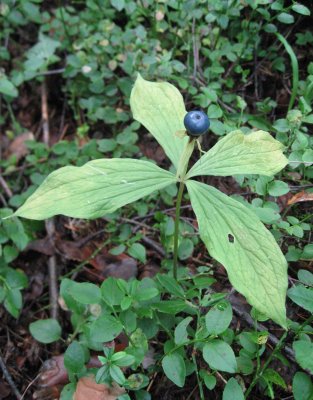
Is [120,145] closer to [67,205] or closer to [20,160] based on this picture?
[20,160]

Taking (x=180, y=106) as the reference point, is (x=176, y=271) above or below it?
below

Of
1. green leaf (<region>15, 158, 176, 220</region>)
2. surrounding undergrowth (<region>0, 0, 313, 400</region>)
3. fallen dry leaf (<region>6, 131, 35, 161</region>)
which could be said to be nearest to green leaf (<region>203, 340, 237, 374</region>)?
surrounding undergrowth (<region>0, 0, 313, 400</region>)

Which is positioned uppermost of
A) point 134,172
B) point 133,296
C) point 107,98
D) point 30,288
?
point 134,172

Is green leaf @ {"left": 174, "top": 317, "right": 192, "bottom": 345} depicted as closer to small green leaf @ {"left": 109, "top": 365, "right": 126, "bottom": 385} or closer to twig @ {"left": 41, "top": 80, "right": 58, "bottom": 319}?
small green leaf @ {"left": 109, "top": 365, "right": 126, "bottom": 385}

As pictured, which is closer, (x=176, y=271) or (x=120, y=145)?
(x=176, y=271)

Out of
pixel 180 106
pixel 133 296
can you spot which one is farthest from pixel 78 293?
pixel 180 106

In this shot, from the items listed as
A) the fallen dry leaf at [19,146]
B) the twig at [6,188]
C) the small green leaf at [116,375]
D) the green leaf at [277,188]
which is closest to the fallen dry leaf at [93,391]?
the small green leaf at [116,375]

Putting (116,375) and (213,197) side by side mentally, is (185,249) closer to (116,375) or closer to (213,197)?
(213,197)
